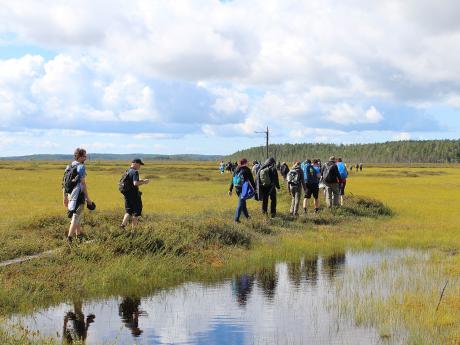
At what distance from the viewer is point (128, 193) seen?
14.4 metres

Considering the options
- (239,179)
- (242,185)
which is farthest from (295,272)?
(239,179)

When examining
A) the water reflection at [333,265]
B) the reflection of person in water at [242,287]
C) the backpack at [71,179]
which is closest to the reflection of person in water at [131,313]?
the reflection of person in water at [242,287]

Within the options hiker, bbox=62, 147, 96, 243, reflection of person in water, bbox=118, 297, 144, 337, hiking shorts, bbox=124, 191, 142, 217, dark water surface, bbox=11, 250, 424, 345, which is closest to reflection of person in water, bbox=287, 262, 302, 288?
dark water surface, bbox=11, 250, 424, 345

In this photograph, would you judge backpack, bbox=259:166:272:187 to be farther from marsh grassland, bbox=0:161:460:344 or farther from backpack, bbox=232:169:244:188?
marsh grassland, bbox=0:161:460:344

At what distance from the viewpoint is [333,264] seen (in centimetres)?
1342

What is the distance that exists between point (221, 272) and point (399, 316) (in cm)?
456

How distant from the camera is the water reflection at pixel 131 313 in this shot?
823 cm

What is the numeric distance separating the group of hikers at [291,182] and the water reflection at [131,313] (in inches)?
322

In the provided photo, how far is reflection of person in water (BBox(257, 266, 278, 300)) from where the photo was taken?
34.6ft

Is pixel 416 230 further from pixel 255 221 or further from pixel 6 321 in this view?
pixel 6 321

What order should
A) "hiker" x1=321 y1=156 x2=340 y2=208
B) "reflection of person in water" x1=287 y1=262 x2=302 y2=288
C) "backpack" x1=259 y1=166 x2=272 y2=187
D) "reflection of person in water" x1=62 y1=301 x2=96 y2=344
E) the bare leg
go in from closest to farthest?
1. "reflection of person in water" x1=62 y1=301 x2=96 y2=344
2. "reflection of person in water" x1=287 y1=262 x2=302 y2=288
3. the bare leg
4. "backpack" x1=259 y1=166 x2=272 y2=187
5. "hiker" x1=321 y1=156 x2=340 y2=208

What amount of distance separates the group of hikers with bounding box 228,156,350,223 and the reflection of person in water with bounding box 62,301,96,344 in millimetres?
9108

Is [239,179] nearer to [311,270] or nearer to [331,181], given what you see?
[331,181]

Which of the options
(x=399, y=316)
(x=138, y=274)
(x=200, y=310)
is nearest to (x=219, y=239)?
(x=138, y=274)
